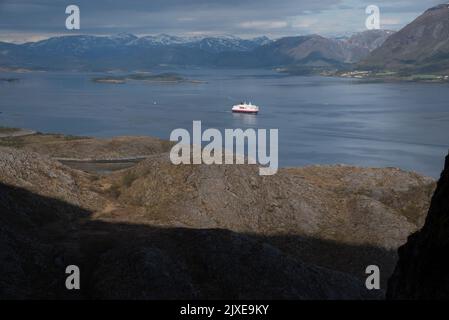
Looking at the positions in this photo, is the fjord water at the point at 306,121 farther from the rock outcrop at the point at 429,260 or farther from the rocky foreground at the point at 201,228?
the rock outcrop at the point at 429,260

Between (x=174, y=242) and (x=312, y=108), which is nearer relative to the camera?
(x=174, y=242)

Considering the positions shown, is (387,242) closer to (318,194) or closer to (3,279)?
(318,194)

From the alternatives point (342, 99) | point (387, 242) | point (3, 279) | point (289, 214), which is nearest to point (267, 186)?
point (289, 214)
